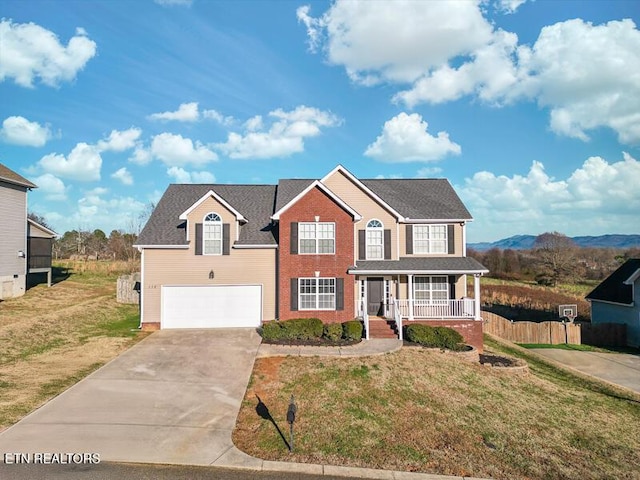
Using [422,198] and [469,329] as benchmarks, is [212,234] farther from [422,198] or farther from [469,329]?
[469,329]

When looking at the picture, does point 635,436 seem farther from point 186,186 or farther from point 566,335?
point 186,186

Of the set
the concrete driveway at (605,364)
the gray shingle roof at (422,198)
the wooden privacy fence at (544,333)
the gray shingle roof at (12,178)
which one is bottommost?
the concrete driveway at (605,364)

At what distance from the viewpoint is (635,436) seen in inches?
460

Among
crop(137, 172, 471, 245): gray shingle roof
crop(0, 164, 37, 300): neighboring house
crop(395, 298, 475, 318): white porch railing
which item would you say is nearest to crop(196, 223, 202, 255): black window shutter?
crop(137, 172, 471, 245): gray shingle roof

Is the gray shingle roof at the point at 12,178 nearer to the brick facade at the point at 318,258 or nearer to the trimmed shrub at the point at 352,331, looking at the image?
the brick facade at the point at 318,258

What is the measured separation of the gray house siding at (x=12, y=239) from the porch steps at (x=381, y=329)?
2264 centimetres

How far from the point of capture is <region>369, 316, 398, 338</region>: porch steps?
1859cm

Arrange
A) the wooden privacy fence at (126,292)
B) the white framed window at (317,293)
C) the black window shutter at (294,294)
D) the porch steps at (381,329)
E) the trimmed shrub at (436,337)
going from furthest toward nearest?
1. the wooden privacy fence at (126,292)
2. the white framed window at (317,293)
3. the black window shutter at (294,294)
4. the porch steps at (381,329)
5. the trimmed shrub at (436,337)

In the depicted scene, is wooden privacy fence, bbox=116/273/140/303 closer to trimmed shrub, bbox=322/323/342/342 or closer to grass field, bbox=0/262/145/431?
grass field, bbox=0/262/145/431

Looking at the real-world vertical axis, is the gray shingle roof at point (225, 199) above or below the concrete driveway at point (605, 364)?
above

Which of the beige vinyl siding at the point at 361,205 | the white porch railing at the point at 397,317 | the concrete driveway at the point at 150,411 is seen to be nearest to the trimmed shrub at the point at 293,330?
the concrete driveway at the point at 150,411

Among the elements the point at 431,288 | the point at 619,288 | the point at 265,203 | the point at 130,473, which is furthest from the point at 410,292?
the point at 619,288

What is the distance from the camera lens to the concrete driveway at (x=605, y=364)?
17.9 meters

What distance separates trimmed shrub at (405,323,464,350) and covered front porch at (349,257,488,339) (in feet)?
2.55
